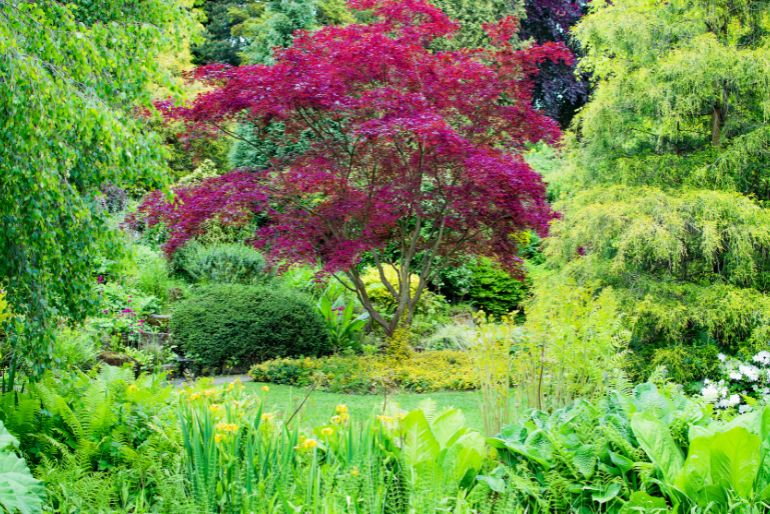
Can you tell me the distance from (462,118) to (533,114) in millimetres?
748

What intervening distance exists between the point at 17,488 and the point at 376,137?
222 inches

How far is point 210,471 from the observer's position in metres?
2.97

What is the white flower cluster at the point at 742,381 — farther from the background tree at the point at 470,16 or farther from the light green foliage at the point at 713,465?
the background tree at the point at 470,16

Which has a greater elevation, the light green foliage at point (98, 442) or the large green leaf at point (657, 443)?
the large green leaf at point (657, 443)

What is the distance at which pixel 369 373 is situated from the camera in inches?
313

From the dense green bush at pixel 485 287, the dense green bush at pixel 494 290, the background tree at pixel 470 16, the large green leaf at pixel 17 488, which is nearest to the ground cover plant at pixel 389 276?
the large green leaf at pixel 17 488

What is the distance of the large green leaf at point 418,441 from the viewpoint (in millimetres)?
3295

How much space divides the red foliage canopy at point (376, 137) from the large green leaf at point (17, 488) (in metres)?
5.17

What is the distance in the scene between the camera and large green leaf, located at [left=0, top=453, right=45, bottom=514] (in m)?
2.27

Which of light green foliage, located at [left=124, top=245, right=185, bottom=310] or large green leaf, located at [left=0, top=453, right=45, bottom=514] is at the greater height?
large green leaf, located at [left=0, top=453, right=45, bottom=514]

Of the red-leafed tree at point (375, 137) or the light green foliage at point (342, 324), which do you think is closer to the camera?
the red-leafed tree at point (375, 137)

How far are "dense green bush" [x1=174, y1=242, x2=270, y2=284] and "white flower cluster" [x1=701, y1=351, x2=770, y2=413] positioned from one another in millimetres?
6168

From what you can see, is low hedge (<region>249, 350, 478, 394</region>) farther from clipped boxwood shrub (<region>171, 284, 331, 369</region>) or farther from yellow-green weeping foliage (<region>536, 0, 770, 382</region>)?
yellow-green weeping foliage (<region>536, 0, 770, 382</region>)

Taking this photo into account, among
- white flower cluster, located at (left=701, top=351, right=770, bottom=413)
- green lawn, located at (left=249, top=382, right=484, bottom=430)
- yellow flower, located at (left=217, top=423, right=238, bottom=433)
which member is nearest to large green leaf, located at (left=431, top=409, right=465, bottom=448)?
yellow flower, located at (left=217, top=423, right=238, bottom=433)
